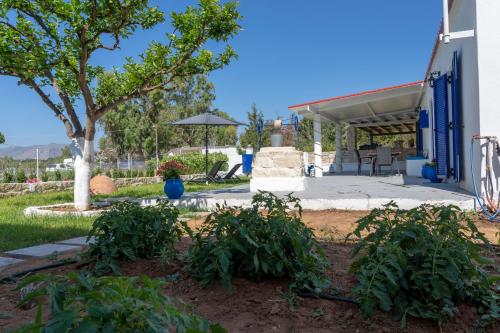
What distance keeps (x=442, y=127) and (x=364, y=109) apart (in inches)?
254

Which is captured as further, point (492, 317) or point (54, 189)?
point (54, 189)

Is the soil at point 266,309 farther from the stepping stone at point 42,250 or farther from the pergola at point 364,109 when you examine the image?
the pergola at point 364,109

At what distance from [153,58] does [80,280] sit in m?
5.86

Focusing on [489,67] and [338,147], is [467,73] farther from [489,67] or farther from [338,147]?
[338,147]

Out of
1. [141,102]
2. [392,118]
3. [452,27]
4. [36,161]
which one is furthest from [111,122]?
[452,27]

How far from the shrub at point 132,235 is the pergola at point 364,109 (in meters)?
9.81

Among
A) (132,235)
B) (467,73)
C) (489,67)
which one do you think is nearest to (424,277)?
(132,235)

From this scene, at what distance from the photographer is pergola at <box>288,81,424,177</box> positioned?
39.0 feet

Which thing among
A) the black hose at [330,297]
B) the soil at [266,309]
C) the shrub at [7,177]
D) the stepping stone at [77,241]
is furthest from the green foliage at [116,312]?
the shrub at [7,177]

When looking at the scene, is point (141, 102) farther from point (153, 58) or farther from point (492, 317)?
point (492, 317)

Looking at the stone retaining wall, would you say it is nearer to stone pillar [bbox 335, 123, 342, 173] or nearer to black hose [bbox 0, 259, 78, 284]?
stone pillar [bbox 335, 123, 342, 173]

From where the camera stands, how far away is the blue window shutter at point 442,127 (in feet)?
26.1

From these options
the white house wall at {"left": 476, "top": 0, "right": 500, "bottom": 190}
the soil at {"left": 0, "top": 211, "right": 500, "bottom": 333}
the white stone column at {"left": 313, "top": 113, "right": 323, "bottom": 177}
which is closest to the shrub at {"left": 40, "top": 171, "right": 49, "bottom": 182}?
the white stone column at {"left": 313, "top": 113, "right": 323, "bottom": 177}

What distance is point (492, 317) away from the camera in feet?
6.22
